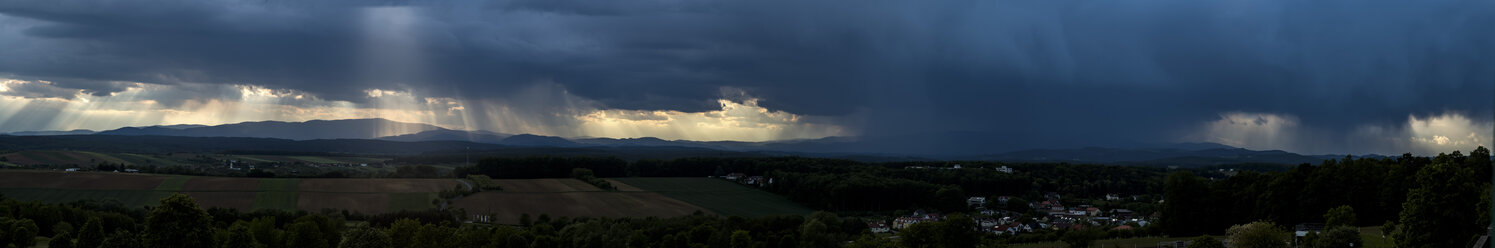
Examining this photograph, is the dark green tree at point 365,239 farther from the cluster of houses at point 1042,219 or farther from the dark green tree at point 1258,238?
the cluster of houses at point 1042,219

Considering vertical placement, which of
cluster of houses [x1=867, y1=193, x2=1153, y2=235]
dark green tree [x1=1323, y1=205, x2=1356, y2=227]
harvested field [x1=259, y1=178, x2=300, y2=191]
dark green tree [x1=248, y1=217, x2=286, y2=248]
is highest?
dark green tree [x1=1323, y1=205, x2=1356, y2=227]

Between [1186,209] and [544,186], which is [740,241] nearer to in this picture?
[1186,209]

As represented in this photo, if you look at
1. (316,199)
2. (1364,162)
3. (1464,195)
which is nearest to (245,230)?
(316,199)

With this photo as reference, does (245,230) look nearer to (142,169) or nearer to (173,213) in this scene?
(173,213)

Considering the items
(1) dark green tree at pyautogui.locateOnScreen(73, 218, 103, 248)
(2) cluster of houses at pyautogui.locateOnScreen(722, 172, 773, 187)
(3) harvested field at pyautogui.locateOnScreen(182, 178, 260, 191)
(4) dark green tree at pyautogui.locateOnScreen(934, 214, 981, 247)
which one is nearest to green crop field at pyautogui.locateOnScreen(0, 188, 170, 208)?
(3) harvested field at pyautogui.locateOnScreen(182, 178, 260, 191)

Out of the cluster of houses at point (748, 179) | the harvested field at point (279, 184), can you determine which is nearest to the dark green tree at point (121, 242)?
the harvested field at point (279, 184)

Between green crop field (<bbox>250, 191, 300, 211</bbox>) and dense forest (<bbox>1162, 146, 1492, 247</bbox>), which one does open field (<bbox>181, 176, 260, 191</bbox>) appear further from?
dense forest (<bbox>1162, 146, 1492, 247</bbox>)

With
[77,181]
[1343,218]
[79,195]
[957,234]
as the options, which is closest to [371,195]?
[79,195]

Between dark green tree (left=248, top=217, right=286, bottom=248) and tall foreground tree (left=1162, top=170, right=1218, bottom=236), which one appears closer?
dark green tree (left=248, top=217, right=286, bottom=248)
